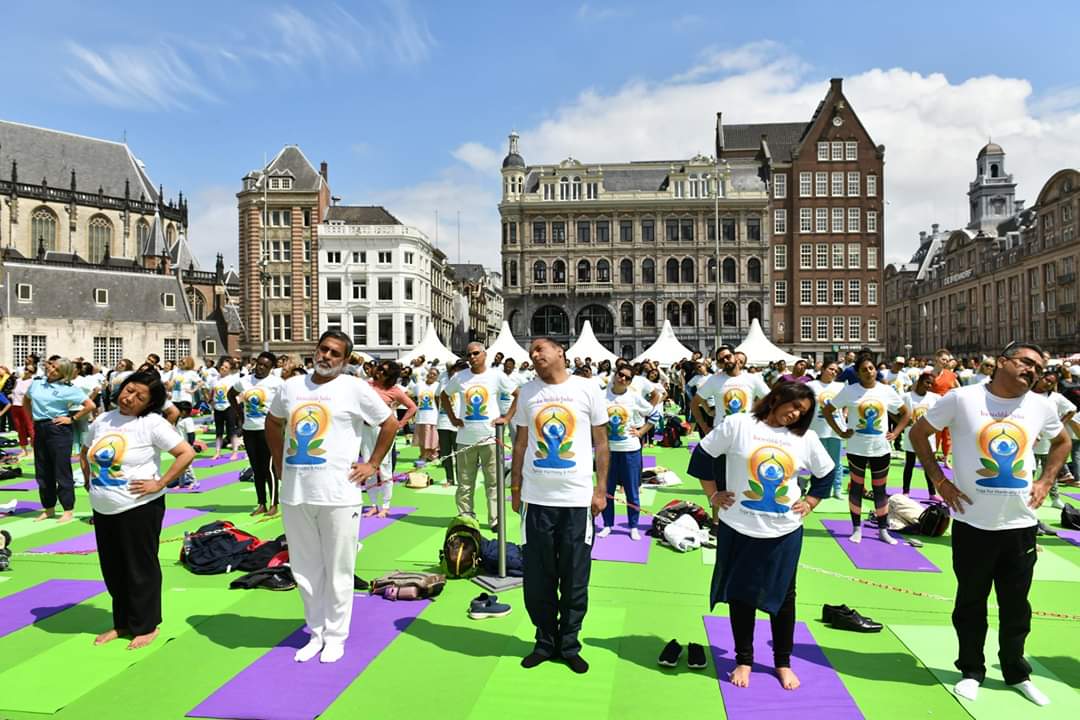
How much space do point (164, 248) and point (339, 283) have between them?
25.3 metres

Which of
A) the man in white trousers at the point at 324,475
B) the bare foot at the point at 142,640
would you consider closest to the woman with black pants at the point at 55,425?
the bare foot at the point at 142,640

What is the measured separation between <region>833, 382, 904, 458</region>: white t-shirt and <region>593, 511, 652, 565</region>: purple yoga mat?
2.60m

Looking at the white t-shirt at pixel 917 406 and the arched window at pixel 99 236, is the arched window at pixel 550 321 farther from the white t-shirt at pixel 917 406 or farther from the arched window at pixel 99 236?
the white t-shirt at pixel 917 406

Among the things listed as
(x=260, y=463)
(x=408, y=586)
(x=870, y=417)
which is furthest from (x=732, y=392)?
(x=260, y=463)

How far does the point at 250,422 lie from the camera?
396 inches

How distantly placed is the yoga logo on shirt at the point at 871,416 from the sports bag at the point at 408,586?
5.02m

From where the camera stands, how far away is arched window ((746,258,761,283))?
61000 mm

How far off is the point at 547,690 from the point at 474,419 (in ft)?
15.2

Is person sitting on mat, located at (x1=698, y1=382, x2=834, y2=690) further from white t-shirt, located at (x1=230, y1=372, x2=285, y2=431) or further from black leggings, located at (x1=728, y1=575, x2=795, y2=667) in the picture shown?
white t-shirt, located at (x1=230, y1=372, x2=285, y2=431)

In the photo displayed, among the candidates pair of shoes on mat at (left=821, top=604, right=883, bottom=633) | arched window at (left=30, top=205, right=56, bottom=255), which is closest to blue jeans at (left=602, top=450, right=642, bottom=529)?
pair of shoes on mat at (left=821, top=604, right=883, bottom=633)

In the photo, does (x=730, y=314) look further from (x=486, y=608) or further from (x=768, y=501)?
(x=768, y=501)

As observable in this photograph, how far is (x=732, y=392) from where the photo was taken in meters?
9.52

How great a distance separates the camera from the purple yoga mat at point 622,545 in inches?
305

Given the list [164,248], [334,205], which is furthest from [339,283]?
[164,248]
